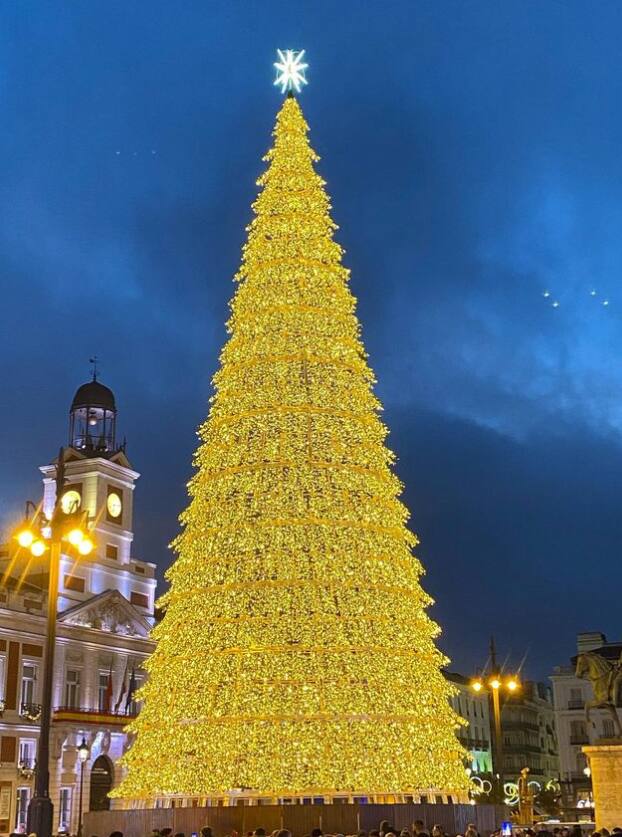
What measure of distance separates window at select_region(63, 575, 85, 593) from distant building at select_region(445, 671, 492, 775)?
40538 millimetres

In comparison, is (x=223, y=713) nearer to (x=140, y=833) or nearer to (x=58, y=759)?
(x=140, y=833)

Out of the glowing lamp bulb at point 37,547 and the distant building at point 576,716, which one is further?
the distant building at point 576,716

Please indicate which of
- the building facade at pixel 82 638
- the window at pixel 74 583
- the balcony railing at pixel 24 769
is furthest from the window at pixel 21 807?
the window at pixel 74 583

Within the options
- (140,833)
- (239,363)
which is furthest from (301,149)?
(140,833)

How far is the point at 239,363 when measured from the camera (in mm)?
25172

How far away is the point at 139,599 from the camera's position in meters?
60.2

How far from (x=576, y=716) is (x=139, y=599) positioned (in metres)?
35.2

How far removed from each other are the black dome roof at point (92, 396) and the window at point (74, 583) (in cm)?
1115

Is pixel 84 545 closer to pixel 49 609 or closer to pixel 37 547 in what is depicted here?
pixel 37 547

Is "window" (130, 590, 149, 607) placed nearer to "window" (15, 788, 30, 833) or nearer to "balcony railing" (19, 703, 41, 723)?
"balcony railing" (19, 703, 41, 723)

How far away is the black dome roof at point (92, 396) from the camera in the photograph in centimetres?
6047

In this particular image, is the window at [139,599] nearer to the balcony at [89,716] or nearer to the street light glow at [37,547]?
the balcony at [89,716]

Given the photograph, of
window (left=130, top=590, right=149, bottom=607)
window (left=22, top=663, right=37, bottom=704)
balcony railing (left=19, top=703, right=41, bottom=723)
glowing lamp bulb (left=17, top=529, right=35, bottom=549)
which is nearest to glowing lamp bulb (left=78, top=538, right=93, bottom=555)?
glowing lamp bulb (left=17, top=529, right=35, bottom=549)

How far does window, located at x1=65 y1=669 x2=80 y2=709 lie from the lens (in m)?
52.5
